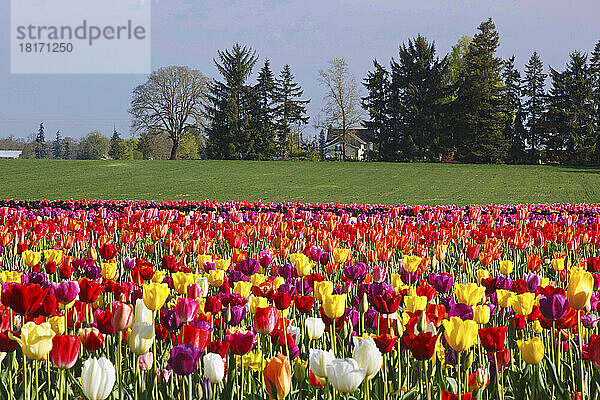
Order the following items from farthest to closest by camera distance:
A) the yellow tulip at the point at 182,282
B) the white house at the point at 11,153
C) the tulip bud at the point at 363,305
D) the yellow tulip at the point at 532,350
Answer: the white house at the point at 11,153 → the yellow tulip at the point at 182,282 → the tulip bud at the point at 363,305 → the yellow tulip at the point at 532,350

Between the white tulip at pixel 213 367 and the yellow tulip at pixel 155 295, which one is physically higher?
the yellow tulip at pixel 155 295

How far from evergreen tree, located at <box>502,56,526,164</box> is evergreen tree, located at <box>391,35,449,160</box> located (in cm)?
573

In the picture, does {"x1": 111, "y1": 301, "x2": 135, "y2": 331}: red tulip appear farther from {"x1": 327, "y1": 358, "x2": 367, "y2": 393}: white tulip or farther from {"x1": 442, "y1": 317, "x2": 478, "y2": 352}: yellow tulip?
{"x1": 442, "y1": 317, "x2": 478, "y2": 352}: yellow tulip

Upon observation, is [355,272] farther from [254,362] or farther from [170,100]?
[170,100]

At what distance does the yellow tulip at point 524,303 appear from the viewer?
2557mm

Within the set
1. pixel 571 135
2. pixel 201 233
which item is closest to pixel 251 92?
pixel 571 135

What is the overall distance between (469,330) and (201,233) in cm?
466

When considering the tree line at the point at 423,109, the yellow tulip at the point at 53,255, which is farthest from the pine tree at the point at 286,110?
the yellow tulip at the point at 53,255

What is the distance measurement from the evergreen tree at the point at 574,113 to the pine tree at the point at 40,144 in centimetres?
9944

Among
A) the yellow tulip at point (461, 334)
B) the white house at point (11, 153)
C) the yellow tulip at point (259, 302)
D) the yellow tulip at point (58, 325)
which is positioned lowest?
the yellow tulip at point (58, 325)

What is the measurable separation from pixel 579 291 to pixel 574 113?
2334 inches

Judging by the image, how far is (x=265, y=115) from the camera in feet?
204

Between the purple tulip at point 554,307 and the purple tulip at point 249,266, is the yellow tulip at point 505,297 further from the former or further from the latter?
the purple tulip at point 249,266

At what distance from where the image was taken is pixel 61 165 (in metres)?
39.7
